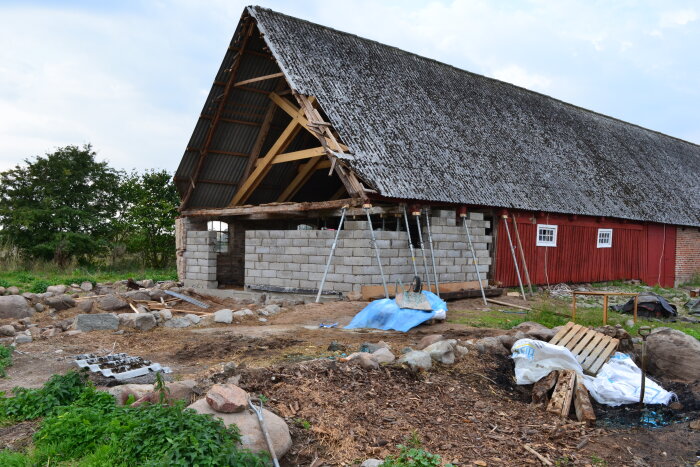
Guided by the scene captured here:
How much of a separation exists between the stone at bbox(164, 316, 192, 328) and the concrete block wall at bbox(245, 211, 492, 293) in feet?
11.2

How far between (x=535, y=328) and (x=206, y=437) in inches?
254

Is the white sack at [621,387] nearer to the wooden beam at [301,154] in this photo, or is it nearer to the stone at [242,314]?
the stone at [242,314]

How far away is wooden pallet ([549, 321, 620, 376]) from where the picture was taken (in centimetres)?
809

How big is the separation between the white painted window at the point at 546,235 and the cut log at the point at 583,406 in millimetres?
11745

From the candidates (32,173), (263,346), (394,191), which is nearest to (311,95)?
(394,191)

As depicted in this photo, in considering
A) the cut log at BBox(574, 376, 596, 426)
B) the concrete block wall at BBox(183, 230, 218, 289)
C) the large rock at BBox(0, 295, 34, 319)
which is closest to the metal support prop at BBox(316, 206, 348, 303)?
the concrete block wall at BBox(183, 230, 218, 289)

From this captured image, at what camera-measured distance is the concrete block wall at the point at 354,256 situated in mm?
13250

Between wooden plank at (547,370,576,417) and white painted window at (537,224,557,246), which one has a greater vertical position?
white painted window at (537,224,557,246)

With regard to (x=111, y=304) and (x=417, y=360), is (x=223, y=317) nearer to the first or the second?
(x=111, y=304)

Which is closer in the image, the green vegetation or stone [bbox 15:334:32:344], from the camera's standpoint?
the green vegetation

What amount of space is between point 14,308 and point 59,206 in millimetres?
14951

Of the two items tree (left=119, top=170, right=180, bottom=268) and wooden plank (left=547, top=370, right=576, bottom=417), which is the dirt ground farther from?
tree (left=119, top=170, right=180, bottom=268)

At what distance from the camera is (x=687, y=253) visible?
80.5 ft

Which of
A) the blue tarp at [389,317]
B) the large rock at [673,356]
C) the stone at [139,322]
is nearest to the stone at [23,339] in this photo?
the stone at [139,322]
